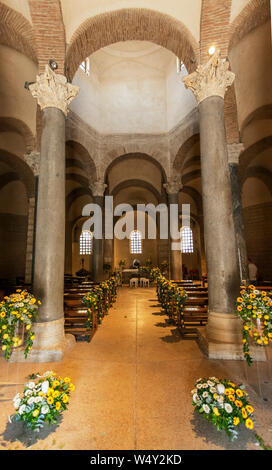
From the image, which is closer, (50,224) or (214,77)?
(50,224)

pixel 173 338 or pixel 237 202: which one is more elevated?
pixel 237 202

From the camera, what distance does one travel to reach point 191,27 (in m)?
5.93

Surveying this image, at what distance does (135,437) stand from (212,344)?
2500mm

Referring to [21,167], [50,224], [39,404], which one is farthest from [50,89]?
[21,167]

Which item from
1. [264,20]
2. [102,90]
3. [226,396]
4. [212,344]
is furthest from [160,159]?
[226,396]

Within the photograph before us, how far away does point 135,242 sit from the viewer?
25.4m

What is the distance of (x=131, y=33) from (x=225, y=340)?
8.47m

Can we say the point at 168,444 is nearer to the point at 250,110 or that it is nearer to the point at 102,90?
the point at 250,110

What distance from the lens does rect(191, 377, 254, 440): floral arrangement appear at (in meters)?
2.29

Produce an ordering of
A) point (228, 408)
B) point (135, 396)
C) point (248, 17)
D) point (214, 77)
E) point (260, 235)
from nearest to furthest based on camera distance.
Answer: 1. point (228, 408)
2. point (135, 396)
3. point (214, 77)
4. point (248, 17)
5. point (260, 235)

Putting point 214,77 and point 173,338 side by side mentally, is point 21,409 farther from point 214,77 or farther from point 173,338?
point 214,77

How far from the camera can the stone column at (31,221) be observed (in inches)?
369

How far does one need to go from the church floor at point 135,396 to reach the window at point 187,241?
1855cm

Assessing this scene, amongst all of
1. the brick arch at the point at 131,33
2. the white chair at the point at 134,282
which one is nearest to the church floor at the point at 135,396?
the brick arch at the point at 131,33
